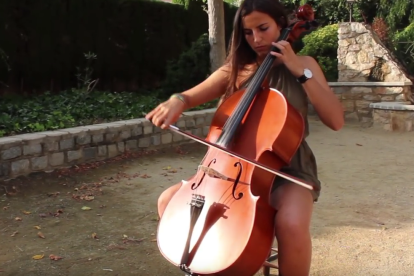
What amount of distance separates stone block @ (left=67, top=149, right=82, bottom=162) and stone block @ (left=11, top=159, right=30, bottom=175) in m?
0.42

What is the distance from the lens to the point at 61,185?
4008mm

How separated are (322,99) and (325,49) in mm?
7878

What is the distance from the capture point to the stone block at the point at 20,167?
13.0 ft

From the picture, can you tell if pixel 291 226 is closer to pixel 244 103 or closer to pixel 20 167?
pixel 244 103

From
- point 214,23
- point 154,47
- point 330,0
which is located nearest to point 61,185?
point 214,23

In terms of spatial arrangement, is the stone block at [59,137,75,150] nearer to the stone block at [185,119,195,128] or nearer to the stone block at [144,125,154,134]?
the stone block at [144,125,154,134]

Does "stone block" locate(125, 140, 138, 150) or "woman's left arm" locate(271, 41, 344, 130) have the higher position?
"woman's left arm" locate(271, 41, 344, 130)

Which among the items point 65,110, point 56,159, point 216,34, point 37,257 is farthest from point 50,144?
point 216,34

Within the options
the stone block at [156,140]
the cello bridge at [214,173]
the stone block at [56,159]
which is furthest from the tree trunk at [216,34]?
the cello bridge at [214,173]

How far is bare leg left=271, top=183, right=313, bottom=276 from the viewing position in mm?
1567

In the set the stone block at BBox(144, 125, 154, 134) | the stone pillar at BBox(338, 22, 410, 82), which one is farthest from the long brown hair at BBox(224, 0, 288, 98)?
the stone pillar at BBox(338, 22, 410, 82)

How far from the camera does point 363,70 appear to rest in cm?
810

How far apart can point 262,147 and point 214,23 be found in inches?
208

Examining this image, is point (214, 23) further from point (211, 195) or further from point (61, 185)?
point (211, 195)
